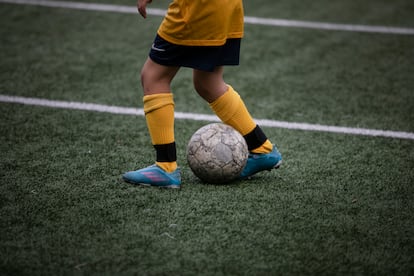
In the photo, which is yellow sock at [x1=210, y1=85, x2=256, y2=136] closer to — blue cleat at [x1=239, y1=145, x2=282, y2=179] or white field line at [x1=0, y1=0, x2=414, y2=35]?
blue cleat at [x1=239, y1=145, x2=282, y2=179]

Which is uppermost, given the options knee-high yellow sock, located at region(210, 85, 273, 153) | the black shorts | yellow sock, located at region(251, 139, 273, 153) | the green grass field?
the black shorts

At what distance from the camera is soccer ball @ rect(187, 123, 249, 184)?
3.26 m

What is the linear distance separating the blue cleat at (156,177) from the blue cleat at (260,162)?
0.44 m

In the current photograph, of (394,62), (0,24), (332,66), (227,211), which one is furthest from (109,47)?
(227,211)

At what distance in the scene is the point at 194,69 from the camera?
3.29 meters

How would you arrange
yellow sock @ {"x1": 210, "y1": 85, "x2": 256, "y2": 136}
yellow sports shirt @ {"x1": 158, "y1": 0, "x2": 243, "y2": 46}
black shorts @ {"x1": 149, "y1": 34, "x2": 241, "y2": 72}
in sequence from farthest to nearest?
yellow sock @ {"x1": 210, "y1": 85, "x2": 256, "y2": 136}
black shorts @ {"x1": 149, "y1": 34, "x2": 241, "y2": 72}
yellow sports shirt @ {"x1": 158, "y1": 0, "x2": 243, "y2": 46}

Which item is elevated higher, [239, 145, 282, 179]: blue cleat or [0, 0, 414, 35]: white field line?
[0, 0, 414, 35]: white field line

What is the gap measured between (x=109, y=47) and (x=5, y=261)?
13.4ft

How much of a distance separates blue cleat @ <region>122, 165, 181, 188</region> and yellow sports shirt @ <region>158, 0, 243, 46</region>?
776mm

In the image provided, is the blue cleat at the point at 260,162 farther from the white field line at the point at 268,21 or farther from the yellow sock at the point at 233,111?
the white field line at the point at 268,21

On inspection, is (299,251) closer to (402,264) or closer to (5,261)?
(402,264)

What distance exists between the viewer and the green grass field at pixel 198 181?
2.61 m

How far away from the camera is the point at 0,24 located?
22.5 feet

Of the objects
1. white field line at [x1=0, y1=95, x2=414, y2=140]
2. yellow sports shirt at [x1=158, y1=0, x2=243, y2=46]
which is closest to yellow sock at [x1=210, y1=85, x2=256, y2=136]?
yellow sports shirt at [x1=158, y1=0, x2=243, y2=46]
